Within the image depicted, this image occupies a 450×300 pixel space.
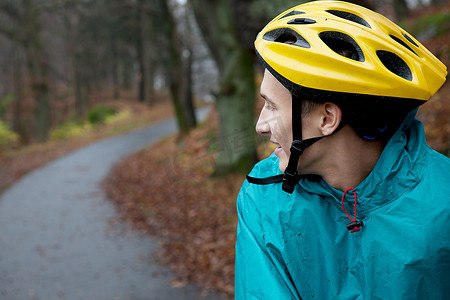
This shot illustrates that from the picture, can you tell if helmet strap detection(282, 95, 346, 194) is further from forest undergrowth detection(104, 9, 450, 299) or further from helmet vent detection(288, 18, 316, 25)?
forest undergrowth detection(104, 9, 450, 299)

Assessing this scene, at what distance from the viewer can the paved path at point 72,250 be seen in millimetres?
5691

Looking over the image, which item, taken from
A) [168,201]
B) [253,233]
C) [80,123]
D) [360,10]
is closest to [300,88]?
[360,10]

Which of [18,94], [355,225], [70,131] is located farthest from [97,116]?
[355,225]

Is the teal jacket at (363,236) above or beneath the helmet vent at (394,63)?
beneath

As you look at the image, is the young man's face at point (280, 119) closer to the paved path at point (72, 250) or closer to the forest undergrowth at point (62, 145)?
the paved path at point (72, 250)

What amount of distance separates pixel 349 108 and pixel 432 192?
0.42m

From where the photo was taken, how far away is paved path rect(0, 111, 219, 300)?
18.7ft

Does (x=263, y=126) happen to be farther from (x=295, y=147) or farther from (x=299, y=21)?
(x=299, y=21)

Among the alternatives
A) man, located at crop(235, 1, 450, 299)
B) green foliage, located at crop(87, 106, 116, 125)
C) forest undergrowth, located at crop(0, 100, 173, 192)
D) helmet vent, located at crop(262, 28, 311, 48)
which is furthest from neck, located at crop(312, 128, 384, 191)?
green foliage, located at crop(87, 106, 116, 125)

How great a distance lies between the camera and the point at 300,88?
61.1 inches

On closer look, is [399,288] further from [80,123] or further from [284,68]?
[80,123]

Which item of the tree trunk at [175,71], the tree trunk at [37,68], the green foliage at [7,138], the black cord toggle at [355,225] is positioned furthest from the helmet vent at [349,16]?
the green foliage at [7,138]

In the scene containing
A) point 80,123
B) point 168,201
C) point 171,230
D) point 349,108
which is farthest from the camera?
point 80,123

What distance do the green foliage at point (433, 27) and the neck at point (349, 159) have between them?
12.6 metres
